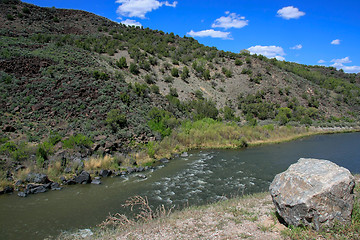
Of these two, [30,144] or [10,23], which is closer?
[30,144]

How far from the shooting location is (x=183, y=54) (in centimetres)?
5381

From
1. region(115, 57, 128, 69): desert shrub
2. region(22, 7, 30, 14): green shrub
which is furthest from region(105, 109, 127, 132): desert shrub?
region(22, 7, 30, 14): green shrub

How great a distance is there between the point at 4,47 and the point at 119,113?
16.6 meters

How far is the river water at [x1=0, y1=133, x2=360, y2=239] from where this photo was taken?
10568 millimetres

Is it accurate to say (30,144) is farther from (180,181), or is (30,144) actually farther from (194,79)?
(194,79)

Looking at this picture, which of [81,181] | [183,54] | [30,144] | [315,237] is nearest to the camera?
[315,237]

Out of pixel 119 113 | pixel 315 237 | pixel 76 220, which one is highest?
pixel 119 113

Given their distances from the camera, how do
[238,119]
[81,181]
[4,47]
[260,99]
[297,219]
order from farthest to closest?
[260,99] < [238,119] < [4,47] < [81,181] < [297,219]

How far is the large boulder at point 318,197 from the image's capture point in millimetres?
6371

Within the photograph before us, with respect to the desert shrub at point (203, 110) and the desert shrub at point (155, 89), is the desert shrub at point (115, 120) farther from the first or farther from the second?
the desert shrub at point (203, 110)

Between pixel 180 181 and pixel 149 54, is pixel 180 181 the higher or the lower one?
the lower one

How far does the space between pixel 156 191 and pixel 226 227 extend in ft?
22.6

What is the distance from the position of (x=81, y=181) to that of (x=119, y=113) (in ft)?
34.9

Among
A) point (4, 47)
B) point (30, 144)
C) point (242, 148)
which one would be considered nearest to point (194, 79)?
point (242, 148)
